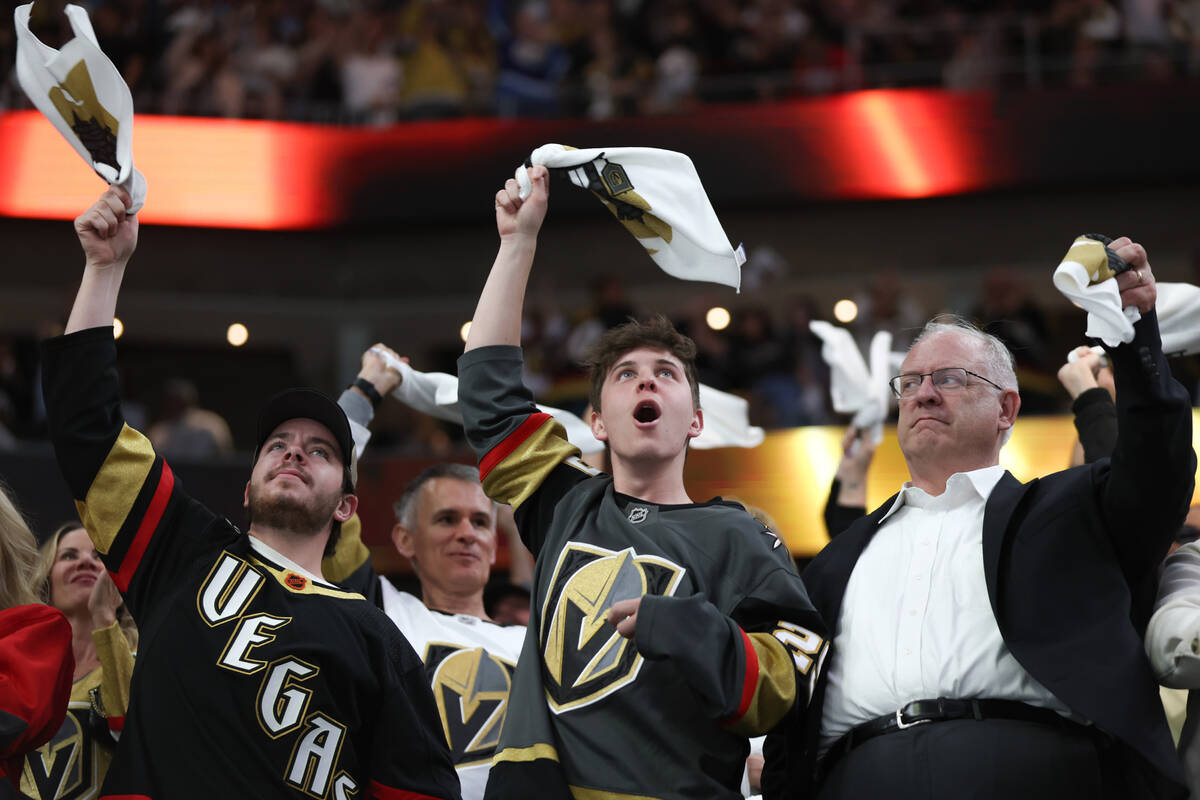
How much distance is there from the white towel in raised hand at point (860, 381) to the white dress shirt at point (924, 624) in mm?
1480

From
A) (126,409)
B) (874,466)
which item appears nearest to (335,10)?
(126,409)

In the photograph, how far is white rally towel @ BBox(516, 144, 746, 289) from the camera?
2.85m

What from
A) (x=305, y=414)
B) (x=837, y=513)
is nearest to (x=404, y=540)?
(x=305, y=414)

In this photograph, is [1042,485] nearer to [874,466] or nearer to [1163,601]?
[1163,601]

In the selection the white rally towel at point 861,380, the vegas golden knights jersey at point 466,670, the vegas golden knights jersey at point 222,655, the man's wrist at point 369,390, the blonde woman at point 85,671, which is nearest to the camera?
→ the vegas golden knights jersey at point 222,655

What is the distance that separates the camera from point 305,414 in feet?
10.1

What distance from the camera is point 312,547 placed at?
3.03 meters

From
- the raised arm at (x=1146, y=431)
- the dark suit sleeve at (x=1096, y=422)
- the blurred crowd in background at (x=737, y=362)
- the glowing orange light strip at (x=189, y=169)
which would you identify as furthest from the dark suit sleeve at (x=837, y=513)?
the glowing orange light strip at (x=189, y=169)

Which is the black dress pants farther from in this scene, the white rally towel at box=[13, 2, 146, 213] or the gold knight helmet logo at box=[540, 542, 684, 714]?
the white rally towel at box=[13, 2, 146, 213]

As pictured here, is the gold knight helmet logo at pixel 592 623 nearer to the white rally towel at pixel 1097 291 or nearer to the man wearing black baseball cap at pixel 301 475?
the man wearing black baseball cap at pixel 301 475

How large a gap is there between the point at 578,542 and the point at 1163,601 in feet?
3.50

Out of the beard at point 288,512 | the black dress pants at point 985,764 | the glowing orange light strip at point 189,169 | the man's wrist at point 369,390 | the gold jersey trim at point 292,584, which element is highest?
the glowing orange light strip at point 189,169

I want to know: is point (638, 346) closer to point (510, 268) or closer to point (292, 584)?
point (510, 268)

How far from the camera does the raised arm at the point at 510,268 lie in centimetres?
286
